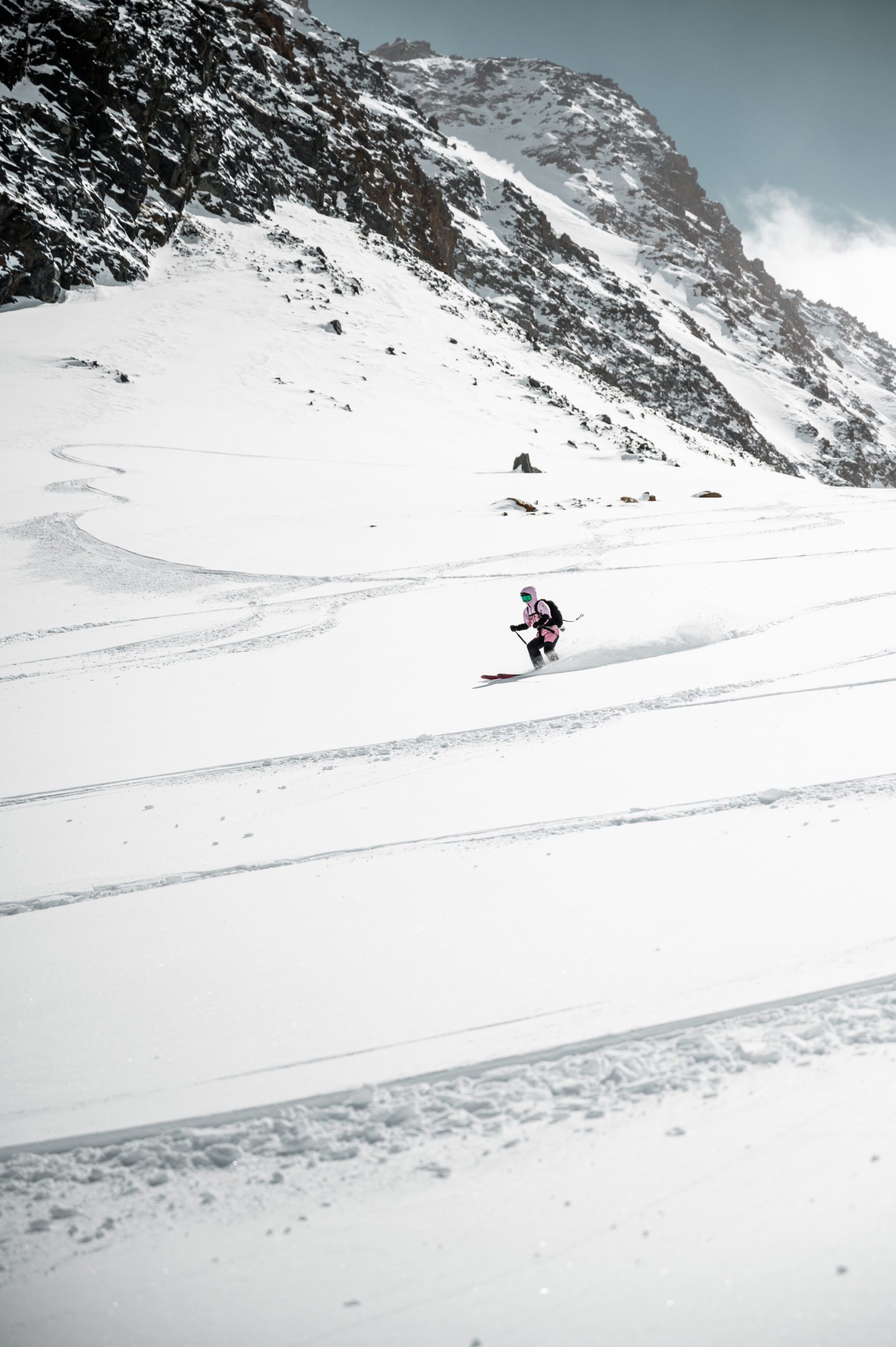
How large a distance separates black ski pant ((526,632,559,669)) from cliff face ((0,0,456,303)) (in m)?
42.7

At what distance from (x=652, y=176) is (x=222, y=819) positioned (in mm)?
212683

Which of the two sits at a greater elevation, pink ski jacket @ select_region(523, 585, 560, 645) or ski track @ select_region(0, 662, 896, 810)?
pink ski jacket @ select_region(523, 585, 560, 645)

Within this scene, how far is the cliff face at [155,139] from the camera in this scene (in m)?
39.5

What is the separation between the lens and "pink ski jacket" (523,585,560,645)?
24.7 feet

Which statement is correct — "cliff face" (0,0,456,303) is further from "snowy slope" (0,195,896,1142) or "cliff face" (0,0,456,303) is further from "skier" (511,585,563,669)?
"skier" (511,585,563,669)

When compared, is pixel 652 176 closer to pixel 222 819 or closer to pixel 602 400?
pixel 602 400

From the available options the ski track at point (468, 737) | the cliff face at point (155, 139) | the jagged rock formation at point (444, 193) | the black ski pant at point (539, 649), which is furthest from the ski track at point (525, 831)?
the jagged rock formation at point (444, 193)

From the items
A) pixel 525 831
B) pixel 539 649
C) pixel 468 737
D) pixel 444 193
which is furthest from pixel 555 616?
pixel 444 193

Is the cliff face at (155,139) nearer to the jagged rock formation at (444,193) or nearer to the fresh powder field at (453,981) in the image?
the jagged rock formation at (444,193)

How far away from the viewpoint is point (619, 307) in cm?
9431

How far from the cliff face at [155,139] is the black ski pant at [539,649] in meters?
42.7

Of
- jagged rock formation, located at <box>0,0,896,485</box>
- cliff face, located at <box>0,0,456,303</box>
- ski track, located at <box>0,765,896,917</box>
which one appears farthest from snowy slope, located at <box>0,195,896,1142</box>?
jagged rock formation, located at <box>0,0,896,485</box>

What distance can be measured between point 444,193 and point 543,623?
10115 centimetres

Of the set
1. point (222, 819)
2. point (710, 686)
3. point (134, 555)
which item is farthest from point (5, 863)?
point (134, 555)
